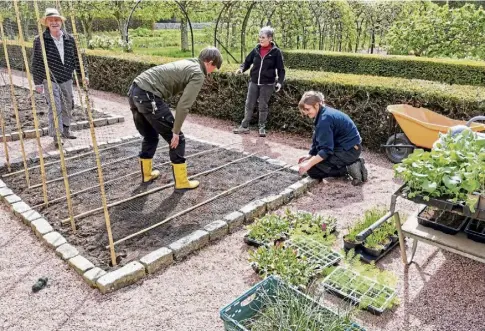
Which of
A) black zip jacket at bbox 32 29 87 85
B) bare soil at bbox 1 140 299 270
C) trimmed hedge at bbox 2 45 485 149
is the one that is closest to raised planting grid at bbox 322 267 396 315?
bare soil at bbox 1 140 299 270

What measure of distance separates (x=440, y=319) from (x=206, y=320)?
5.13ft

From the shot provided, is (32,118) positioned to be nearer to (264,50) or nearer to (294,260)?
(264,50)

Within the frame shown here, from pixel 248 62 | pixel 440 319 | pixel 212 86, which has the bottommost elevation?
pixel 440 319

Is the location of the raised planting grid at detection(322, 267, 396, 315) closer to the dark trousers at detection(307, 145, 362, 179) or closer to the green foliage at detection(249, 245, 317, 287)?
the green foliage at detection(249, 245, 317, 287)

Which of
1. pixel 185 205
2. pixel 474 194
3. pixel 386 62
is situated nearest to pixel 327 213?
pixel 185 205

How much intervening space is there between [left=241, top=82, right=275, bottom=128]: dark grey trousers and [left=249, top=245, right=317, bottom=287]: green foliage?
3.81m

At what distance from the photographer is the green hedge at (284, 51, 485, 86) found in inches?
370

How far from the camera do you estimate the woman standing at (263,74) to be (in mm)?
6707

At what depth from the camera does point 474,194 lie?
2.70m

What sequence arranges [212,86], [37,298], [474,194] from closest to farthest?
[474,194] → [37,298] → [212,86]

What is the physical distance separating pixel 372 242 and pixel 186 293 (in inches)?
62.1

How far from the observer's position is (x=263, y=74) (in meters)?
6.78

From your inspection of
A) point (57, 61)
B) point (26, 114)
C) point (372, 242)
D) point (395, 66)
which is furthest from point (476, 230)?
point (395, 66)

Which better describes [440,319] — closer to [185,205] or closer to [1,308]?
[185,205]
